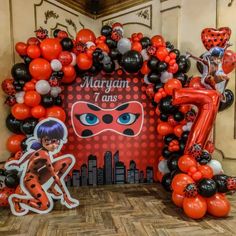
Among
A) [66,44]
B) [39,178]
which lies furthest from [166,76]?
[39,178]

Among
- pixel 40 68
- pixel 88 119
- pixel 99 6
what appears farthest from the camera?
pixel 99 6

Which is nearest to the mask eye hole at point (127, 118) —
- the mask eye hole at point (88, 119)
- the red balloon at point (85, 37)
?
the mask eye hole at point (88, 119)

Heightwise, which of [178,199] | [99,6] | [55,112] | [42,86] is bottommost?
[178,199]

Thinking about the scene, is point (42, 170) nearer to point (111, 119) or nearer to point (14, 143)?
point (14, 143)

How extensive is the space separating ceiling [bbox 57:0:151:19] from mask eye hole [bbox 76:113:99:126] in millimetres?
2274

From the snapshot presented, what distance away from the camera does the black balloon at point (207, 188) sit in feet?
8.70

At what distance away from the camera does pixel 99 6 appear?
5312 mm

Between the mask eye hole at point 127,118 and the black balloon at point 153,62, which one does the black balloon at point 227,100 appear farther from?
the mask eye hole at point 127,118

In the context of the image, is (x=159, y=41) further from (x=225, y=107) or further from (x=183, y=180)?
(x=183, y=180)

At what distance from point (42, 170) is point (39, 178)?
9 cm

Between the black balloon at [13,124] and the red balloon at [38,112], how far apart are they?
0.26 metres

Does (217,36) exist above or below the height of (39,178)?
above

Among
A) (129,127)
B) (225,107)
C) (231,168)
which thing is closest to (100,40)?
(129,127)

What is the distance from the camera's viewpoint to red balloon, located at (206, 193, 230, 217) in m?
2.69
